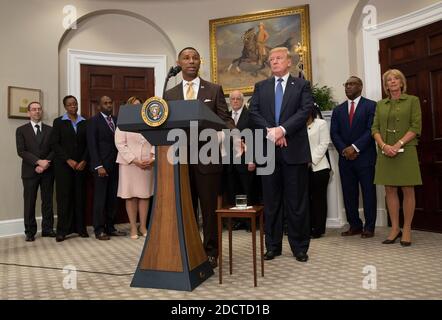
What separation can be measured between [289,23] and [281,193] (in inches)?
138

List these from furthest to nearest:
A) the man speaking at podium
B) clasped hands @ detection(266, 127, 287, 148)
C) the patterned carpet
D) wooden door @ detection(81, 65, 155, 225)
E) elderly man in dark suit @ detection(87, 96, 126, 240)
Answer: wooden door @ detection(81, 65, 155, 225)
elderly man in dark suit @ detection(87, 96, 126, 240)
clasped hands @ detection(266, 127, 287, 148)
the man speaking at podium
the patterned carpet

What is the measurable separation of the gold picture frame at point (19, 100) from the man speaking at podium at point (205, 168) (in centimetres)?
311

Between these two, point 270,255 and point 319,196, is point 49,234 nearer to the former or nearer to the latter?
point 270,255

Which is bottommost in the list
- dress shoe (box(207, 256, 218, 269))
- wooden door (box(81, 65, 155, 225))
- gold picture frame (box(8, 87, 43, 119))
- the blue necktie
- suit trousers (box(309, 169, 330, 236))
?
dress shoe (box(207, 256, 218, 269))

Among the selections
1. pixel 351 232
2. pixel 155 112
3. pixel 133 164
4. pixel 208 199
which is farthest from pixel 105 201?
pixel 351 232

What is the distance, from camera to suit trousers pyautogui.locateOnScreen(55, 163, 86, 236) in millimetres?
4816

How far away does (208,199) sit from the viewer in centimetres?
288

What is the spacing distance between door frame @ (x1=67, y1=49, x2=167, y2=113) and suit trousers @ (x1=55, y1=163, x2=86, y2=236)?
1484 mm

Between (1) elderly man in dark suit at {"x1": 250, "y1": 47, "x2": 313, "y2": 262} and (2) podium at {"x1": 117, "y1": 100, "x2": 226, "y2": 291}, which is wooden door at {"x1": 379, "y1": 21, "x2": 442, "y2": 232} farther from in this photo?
(2) podium at {"x1": 117, "y1": 100, "x2": 226, "y2": 291}

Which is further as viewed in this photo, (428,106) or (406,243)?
(428,106)

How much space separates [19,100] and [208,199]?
11.9ft

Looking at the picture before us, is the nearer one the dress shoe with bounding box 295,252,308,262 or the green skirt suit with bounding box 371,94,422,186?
the dress shoe with bounding box 295,252,308,262

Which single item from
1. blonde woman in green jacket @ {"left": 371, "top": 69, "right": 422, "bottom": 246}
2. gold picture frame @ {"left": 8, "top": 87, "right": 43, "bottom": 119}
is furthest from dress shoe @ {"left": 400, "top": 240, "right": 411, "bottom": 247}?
gold picture frame @ {"left": 8, "top": 87, "right": 43, "bottom": 119}

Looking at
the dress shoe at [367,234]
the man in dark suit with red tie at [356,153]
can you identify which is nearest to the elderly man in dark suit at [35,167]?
the man in dark suit with red tie at [356,153]
